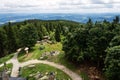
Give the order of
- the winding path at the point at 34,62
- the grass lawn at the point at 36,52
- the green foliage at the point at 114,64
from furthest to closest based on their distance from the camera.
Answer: the grass lawn at the point at 36,52 < the winding path at the point at 34,62 < the green foliage at the point at 114,64

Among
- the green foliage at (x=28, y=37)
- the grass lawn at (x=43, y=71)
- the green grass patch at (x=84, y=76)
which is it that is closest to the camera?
the green grass patch at (x=84, y=76)

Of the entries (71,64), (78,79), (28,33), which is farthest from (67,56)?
(28,33)

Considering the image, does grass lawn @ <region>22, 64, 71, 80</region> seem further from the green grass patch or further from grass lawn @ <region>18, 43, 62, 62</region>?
grass lawn @ <region>18, 43, 62, 62</region>

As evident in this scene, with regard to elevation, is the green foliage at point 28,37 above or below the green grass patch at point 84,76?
above

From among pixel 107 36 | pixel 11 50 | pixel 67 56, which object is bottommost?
pixel 11 50

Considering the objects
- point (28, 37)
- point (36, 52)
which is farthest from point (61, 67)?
point (28, 37)

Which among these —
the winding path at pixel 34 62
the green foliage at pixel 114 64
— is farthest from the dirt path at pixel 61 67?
the green foliage at pixel 114 64

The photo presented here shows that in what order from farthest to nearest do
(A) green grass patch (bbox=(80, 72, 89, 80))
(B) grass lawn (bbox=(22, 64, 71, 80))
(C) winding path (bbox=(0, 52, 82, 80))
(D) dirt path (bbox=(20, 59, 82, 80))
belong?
(C) winding path (bbox=(0, 52, 82, 80))
(B) grass lawn (bbox=(22, 64, 71, 80))
(D) dirt path (bbox=(20, 59, 82, 80))
(A) green grass patch (bbox=(80, 72, 89, 80))

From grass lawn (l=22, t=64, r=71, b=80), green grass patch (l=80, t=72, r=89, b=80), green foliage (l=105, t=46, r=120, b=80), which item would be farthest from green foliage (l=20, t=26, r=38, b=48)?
green foliage (l=105, t=46, r=120, b=80)

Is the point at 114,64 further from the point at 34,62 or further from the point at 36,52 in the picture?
the point at 36,52

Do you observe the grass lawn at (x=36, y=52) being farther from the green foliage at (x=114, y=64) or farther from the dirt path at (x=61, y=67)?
the green foliage at (x=114, y=64)

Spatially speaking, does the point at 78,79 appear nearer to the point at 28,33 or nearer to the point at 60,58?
the point at 60,58
